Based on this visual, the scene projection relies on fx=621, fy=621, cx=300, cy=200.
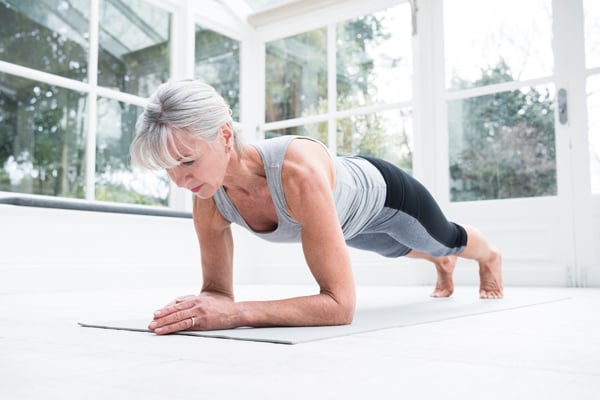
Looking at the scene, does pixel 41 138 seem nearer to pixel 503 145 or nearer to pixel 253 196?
pixel 253 196

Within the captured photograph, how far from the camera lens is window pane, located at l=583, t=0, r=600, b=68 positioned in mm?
4316

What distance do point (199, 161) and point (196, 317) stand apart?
1.35 ft

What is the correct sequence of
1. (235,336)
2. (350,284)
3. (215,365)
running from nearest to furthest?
(215,365) < (235,336) < (350,284)

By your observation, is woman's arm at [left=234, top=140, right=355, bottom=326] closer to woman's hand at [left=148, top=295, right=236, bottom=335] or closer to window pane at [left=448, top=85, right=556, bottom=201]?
woman's hand at [left=148, top=295, right=236, bottom=335]

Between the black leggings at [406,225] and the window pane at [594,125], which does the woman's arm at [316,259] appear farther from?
the window pane at [594,125]

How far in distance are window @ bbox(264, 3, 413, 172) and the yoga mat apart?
2.24 m

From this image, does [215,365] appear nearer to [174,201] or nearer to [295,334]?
[295,334]

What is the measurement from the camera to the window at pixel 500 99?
14.7 ft

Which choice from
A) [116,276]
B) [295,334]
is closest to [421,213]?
[295,334]

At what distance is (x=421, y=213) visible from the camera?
2371mm

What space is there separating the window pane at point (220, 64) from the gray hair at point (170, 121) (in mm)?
3906

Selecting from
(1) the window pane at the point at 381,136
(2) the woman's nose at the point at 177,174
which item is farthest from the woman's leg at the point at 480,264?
(1) the window pane at the point at 381,136

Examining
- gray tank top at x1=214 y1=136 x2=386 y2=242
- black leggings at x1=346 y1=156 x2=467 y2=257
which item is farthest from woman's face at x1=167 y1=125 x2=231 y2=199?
black leggings at x1=346 y1=156 x2=467 y2=257

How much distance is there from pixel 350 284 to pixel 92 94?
3.39 m
